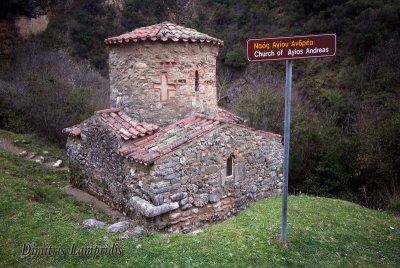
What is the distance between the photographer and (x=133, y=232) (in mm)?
6059

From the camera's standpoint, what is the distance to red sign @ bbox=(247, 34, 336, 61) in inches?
188

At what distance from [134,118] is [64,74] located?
730 inches

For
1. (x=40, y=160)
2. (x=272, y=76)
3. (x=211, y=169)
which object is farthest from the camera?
(x=272, y=76)

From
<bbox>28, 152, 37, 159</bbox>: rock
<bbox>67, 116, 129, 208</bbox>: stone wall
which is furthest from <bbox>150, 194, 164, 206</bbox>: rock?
<bbox>28, 152, 37, 159</bbox>: rock

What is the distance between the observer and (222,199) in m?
8.19

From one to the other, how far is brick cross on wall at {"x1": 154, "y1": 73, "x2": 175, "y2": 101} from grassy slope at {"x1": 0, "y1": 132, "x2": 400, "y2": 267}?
11.8 ft

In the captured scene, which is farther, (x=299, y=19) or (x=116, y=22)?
(x=116, y=22)

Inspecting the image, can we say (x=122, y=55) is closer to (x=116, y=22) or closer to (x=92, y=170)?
(x=92, y=170)

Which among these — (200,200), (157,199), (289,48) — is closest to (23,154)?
(157,199)

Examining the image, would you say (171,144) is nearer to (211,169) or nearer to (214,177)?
(211,169)

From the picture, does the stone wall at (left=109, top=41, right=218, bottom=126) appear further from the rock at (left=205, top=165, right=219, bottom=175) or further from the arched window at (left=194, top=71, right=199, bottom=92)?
the rock at (left=205, top=165, right=219, bottom=175)

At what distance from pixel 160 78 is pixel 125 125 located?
1584 millimetres

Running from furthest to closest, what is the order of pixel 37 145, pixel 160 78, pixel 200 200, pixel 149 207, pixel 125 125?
pixel 37 145
pixel 160 78
pixel 125 125
pixel 200 200
pixel 149 207

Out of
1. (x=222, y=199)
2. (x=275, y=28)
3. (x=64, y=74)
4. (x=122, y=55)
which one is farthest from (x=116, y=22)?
(x=222, y=199)
